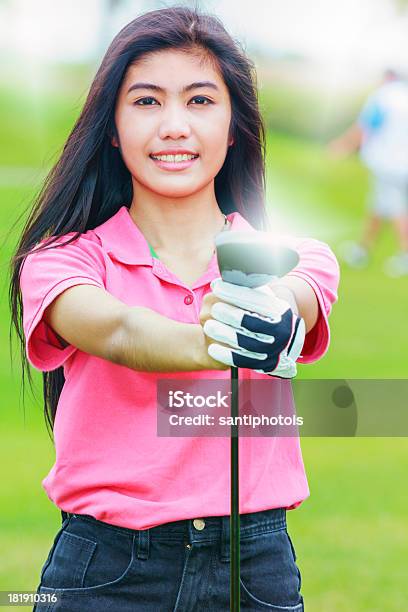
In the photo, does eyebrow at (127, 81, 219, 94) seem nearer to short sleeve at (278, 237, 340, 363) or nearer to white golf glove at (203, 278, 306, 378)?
short sleeve at (278, 237, 340, 363)

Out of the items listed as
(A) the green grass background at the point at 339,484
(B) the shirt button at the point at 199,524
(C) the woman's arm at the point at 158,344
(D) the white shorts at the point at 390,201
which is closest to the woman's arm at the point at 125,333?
(C) the woman's arm at the point at 158,344

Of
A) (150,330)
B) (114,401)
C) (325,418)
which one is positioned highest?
(150,330)

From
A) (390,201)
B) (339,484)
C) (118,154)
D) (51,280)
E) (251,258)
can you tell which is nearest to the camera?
(251,258)

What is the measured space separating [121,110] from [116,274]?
11.2 inches

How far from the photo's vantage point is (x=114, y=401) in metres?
2.09

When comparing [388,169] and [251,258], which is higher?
[388,169]

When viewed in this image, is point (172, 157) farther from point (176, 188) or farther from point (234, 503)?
point (234, 503)

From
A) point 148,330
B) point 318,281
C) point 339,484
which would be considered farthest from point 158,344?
point 339,484

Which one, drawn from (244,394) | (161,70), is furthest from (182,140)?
(244,394)

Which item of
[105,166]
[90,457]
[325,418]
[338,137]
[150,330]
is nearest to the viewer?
[150,330]

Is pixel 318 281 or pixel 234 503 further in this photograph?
pixel 318 281

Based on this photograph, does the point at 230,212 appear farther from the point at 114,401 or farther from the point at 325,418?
the point at 325,418

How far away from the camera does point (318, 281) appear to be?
213cm

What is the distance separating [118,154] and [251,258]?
2.18ft
